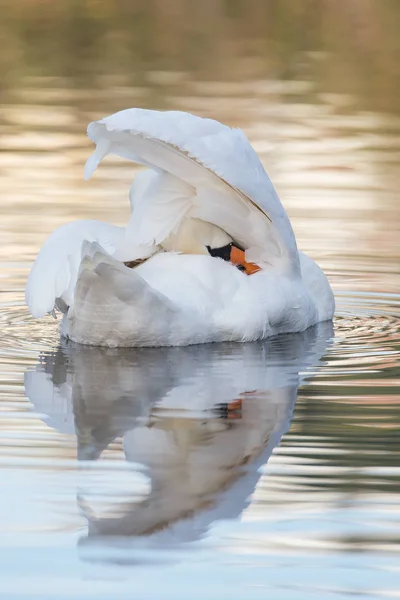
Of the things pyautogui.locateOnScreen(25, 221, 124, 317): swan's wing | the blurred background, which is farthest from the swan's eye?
the blurred background

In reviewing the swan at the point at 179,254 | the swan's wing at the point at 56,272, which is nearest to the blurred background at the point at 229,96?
the swan at the point at 179,254

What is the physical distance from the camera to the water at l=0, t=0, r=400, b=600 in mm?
5496

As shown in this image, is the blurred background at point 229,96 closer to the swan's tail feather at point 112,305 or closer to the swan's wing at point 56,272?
the swan's wing at point 56,272

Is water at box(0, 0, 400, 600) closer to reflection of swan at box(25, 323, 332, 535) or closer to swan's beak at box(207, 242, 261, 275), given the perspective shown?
reflection of swan at box(25, 323, 332, 535)

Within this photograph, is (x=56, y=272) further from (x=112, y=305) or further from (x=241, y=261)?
(x=241, y=261)

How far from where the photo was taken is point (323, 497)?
6.17 m

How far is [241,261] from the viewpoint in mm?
9570

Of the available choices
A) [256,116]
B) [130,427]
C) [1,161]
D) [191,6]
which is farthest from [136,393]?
[191,6]

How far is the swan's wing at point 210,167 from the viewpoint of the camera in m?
8.37

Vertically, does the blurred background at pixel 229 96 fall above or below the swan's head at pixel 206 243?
below

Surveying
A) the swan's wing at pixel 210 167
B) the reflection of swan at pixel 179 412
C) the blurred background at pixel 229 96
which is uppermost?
the swan's wing at pixel 210 167

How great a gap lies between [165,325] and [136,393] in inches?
37.1

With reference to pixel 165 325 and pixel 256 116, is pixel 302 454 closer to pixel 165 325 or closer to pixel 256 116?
pixel 165 325

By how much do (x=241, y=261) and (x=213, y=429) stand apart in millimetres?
2402
